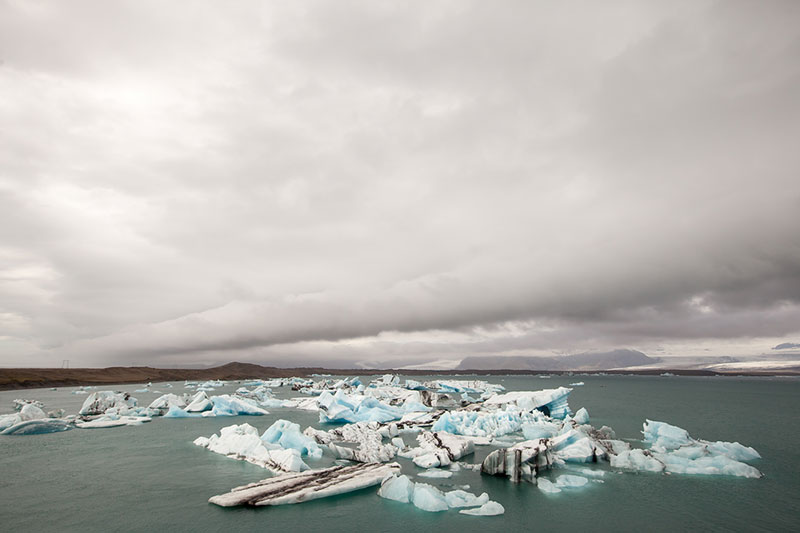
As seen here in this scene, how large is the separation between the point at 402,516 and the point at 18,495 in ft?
38.5

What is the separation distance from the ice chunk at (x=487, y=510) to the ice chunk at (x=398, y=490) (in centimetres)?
163

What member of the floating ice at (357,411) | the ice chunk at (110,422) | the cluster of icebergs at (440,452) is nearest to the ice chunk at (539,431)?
the cluster of icebergs at (440,452)

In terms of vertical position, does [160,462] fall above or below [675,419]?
above

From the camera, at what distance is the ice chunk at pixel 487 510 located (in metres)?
10.6

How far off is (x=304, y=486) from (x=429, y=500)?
12.2 feet

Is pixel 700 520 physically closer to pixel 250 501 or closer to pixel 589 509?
pixel 589 509

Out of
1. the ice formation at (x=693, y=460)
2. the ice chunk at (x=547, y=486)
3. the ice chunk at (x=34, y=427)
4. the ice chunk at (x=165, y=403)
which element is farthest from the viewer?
the ice chunk at (x=165, y=403)

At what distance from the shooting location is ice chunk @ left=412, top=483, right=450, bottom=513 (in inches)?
424

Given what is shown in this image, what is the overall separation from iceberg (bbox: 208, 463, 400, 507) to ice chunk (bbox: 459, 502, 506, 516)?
326cm

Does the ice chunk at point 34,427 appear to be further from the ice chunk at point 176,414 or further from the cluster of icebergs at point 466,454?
the cluster of icebergs at point 466,454

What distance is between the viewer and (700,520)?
1074cm

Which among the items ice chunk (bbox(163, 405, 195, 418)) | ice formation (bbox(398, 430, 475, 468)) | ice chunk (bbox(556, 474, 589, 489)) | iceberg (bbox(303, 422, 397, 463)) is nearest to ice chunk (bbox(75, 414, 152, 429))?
ice chunk (bbox(163, 405, 195, 418))

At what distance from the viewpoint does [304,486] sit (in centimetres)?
1189

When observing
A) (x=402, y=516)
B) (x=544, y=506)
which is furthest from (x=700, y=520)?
(x=402, y=516)
